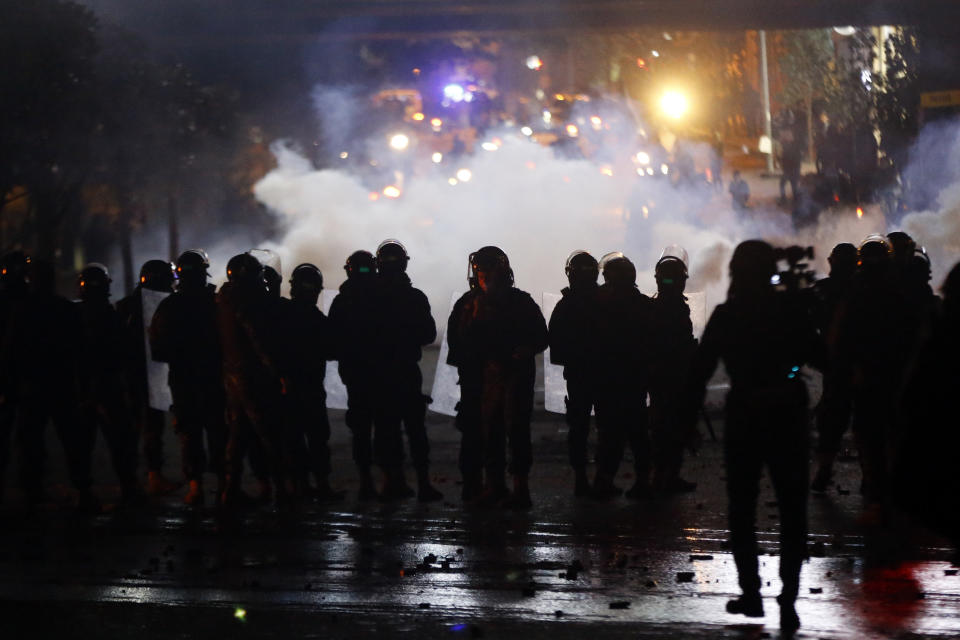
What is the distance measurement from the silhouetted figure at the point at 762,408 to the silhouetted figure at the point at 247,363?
12.8ft

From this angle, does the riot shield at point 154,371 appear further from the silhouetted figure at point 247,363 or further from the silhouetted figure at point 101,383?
the silhouetted figure at point 247,363

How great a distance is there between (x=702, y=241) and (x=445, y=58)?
23.2ft

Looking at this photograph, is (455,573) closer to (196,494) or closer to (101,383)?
(196,494)

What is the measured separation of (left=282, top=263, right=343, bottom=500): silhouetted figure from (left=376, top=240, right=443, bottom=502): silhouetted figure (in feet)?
1.45

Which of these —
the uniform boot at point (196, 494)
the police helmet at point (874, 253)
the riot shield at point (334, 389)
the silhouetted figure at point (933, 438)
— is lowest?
the uniform boot at point (196, 494)

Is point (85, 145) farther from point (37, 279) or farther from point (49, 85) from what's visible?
point (37, 279)

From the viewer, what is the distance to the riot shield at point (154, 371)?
980 cm

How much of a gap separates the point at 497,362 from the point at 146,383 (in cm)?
320

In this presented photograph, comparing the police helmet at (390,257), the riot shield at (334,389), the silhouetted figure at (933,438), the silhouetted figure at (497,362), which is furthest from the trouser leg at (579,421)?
the silhouetted figure at (933,438)

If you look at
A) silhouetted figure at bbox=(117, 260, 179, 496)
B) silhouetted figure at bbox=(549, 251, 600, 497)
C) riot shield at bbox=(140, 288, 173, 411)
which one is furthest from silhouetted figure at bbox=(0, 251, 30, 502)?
silhouetted figure at bbox=(549, 251, 600, 497)

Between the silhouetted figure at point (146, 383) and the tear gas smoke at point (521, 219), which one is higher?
the tear gas smoke at point (521, 219)

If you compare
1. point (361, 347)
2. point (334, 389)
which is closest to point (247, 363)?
point (361, 347)

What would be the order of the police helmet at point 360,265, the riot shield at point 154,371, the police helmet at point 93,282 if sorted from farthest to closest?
the riot shield at point 154,371 < the police helmet at point 93,282 < the police helmet at point 360,265

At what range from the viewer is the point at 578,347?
8.73 metres
